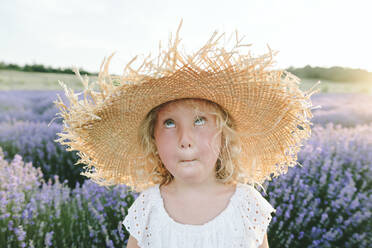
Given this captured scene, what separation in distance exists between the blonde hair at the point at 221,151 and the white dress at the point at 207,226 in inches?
3.9

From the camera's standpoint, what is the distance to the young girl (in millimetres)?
1313

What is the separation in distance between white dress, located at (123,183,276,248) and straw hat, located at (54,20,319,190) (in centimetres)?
20

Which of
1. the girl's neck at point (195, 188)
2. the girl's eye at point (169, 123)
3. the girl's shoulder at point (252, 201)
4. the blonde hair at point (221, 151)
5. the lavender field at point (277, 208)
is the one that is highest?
the girl's eye at point (169, 123)

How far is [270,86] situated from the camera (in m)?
1.41

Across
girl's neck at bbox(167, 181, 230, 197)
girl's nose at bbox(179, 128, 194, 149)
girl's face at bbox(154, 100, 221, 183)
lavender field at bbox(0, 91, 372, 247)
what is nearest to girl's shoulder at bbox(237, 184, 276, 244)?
girl's neck at bbox(167, 181, 230, 197)

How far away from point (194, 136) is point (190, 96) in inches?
6.9

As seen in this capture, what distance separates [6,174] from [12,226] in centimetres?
63

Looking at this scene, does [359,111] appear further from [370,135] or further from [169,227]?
[169,227]

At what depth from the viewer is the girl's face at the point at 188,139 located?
4.76 ft

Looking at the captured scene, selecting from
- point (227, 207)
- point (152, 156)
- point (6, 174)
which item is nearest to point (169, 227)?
point (227, 207)

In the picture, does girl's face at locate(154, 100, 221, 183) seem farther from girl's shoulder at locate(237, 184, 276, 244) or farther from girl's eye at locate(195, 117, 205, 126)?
girl's shoulder at locate(237, 184, 276, 244)

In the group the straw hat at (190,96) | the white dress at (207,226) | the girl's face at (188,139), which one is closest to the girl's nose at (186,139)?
the girl's face at (188,139)

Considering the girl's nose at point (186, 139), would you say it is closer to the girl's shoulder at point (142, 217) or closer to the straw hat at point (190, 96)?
the straw hat at point (190, 96)

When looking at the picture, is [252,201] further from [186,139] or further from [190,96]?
[190,96]
